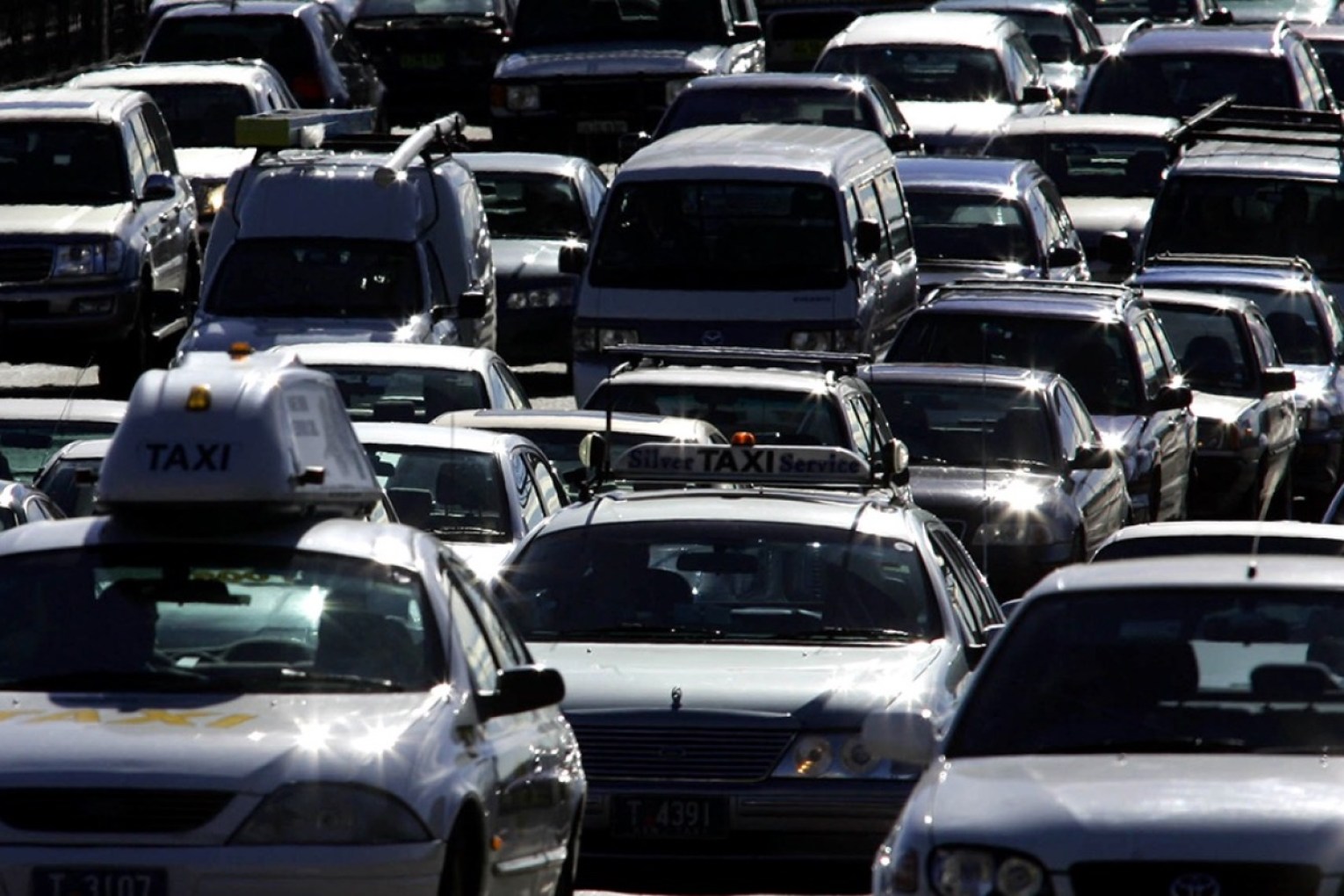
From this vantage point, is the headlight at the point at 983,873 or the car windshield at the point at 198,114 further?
the car windshield at the point at 198,114

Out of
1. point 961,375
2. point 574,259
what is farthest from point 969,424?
point 574,259

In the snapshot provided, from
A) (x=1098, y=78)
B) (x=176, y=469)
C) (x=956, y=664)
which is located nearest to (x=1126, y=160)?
(x=1098, y=78)

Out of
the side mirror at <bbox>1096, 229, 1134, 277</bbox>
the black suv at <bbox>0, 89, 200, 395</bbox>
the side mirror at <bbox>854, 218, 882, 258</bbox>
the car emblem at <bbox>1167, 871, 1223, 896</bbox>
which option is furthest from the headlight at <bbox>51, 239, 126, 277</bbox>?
the car emblem at <bbox>1167, 871, 1223, 896</bbox>

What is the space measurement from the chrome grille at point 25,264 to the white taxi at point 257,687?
13652mm

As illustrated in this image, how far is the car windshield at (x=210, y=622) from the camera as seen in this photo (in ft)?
29.7

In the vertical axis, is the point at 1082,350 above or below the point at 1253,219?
above

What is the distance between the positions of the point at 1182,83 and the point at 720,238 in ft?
36.7

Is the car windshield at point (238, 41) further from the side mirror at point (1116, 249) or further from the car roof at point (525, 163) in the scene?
the side mirror at point (1116, 249)

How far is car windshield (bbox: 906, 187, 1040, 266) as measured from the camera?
25.7 m

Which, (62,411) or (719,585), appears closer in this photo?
(719,585)

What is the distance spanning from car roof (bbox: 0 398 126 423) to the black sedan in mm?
4084

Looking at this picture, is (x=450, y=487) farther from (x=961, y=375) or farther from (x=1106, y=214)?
(x=1106, y=214)

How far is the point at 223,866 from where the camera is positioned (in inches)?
324

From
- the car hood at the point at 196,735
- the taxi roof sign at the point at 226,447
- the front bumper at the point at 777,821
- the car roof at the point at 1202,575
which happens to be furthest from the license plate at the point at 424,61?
the car hood at the point at 196,735
